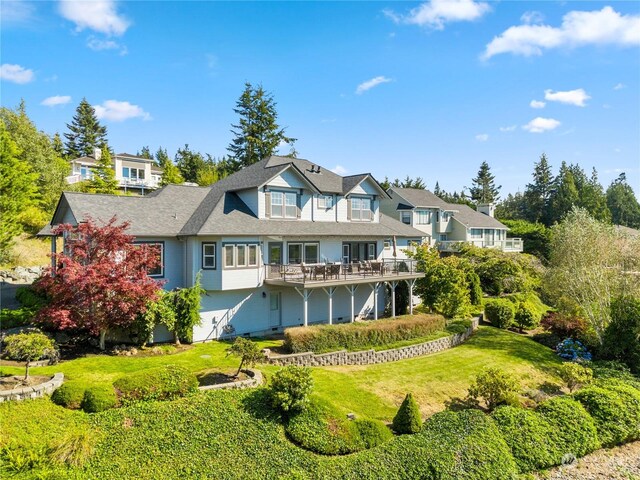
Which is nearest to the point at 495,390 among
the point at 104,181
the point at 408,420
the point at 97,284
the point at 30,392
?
the point at 408,420

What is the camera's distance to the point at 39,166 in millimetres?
40188

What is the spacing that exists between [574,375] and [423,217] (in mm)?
32896

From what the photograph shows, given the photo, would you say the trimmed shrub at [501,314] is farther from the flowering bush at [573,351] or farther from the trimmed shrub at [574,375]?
the trimmed shrub at [574,375]

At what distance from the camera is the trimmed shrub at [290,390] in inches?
470

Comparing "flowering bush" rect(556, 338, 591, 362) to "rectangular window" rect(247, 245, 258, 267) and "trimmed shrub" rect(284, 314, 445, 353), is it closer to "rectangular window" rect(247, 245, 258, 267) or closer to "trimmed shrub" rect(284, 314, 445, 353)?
"trimmed shrub" rect(284, 314, 445, 353)

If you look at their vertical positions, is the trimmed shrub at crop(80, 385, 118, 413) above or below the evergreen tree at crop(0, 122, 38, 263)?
below

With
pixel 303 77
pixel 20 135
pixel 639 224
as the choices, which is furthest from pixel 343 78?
pixel 639 224

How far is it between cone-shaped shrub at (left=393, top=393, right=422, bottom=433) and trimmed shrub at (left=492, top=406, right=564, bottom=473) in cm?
303

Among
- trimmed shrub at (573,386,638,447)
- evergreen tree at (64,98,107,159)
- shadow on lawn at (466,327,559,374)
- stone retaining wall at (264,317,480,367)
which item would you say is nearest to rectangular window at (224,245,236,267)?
stone retaining wall at (264,317,480,367)

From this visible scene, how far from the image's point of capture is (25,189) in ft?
110

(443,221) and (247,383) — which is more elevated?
(443,221)

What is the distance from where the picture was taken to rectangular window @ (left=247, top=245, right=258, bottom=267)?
22656 mm

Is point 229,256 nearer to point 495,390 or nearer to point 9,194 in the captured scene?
point 495,390

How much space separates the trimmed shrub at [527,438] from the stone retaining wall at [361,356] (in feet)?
24.2
